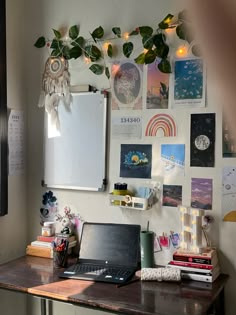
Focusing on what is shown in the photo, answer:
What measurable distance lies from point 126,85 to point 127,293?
1143mm

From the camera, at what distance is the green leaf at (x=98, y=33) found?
2.22 metres

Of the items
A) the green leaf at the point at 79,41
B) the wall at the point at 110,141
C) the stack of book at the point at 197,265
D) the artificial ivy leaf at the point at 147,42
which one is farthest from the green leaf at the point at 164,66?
the stack of book at the point at 197,265

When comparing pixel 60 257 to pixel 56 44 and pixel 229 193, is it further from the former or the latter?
pixel 56 44

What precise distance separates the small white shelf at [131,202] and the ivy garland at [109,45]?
2.35 ft

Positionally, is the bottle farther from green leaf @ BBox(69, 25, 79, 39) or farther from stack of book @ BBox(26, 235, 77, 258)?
green leaf @ BBox(69, 25, 79, 39)

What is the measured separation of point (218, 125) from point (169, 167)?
1.15 ft

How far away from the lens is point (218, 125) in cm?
195

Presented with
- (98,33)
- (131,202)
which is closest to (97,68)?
(98,33)

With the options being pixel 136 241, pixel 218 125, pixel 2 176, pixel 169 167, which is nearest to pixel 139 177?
pixel 169 167

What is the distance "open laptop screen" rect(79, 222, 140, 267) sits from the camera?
2098mm

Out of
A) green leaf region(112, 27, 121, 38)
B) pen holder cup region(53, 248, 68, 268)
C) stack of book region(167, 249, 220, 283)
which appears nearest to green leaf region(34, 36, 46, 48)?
green leaf region(112, 27, 121, 38)

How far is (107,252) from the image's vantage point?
214cm

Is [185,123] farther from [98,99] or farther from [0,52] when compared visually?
[0,52]

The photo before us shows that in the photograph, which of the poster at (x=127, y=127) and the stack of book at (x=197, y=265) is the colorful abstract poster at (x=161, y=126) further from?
the stack of book at (x=197, y=265)
